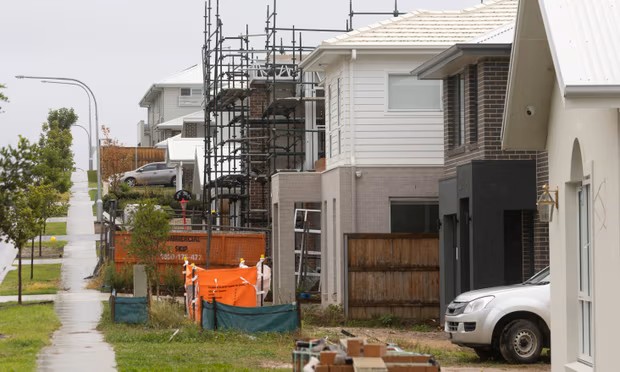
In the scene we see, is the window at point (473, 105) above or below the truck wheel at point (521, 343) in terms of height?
above

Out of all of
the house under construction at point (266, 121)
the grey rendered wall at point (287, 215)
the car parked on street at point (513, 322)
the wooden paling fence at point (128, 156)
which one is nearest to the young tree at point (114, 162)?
the wooden paling fence at point (128, 156)

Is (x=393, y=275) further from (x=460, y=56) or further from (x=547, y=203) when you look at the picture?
(x=547, y=203)

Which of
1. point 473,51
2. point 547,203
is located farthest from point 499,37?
point 547,203

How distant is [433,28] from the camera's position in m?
30.4

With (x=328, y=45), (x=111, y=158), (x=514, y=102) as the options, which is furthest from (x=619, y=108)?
(x=111, y=158)

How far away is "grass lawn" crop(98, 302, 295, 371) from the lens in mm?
18500

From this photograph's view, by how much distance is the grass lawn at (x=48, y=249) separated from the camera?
4978cm

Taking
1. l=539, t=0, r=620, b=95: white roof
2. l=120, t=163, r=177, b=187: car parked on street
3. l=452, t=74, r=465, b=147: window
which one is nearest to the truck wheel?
l=452, t=74, r=465, b=147: window

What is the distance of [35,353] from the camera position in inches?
819

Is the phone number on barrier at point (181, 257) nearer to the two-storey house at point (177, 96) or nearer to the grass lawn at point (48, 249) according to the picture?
the grass lawn at point (48, 249)

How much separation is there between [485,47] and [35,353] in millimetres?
10022

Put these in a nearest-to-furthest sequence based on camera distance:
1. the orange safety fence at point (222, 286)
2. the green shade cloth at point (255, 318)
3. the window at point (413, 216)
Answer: the green shade cloth at point (255, 318), the orange safety fence at point (222, 286), the window at point (413, 216)

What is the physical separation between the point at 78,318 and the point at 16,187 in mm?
3480

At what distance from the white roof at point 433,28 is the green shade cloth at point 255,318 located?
8642mm
